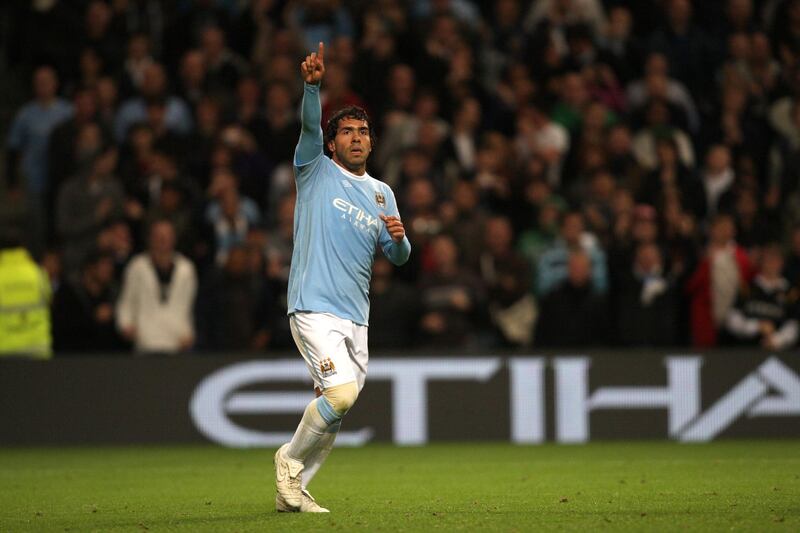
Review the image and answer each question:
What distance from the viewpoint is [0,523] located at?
8000mm

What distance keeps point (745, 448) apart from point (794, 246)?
286 cm

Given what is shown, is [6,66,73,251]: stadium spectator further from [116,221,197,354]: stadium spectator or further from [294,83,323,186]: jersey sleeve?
[294,83,323,186]: jersey sleeve

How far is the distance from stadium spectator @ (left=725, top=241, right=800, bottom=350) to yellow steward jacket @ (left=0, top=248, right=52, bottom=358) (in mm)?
7233

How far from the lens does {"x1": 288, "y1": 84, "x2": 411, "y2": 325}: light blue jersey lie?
820cm

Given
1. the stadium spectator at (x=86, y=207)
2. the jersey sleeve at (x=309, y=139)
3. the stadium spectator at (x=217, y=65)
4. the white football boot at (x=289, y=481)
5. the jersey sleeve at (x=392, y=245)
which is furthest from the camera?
the stadium spectator at (x=217, y=65)

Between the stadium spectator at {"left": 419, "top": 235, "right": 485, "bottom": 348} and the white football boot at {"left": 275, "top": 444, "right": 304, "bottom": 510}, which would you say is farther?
the stadium spectator at {"left": 419, "top": 235, "right": 485, "bottom": 348}

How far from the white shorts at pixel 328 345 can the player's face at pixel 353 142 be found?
0.94m

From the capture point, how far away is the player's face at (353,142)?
8336 millimetres

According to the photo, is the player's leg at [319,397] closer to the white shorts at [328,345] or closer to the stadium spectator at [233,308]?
the white shorts at [328,345]

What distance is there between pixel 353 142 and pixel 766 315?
309 inches

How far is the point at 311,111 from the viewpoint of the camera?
7.91 meters

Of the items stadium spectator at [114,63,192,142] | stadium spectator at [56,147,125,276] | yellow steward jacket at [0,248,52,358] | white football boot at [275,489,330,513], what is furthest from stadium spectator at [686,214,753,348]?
white football boot at [275,489,330,513]

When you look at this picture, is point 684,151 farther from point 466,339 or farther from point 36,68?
point 36,68

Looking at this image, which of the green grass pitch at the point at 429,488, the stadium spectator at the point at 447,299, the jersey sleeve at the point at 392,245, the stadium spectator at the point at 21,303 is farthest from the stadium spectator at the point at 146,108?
the jersey sleeve at the point at 392,245
